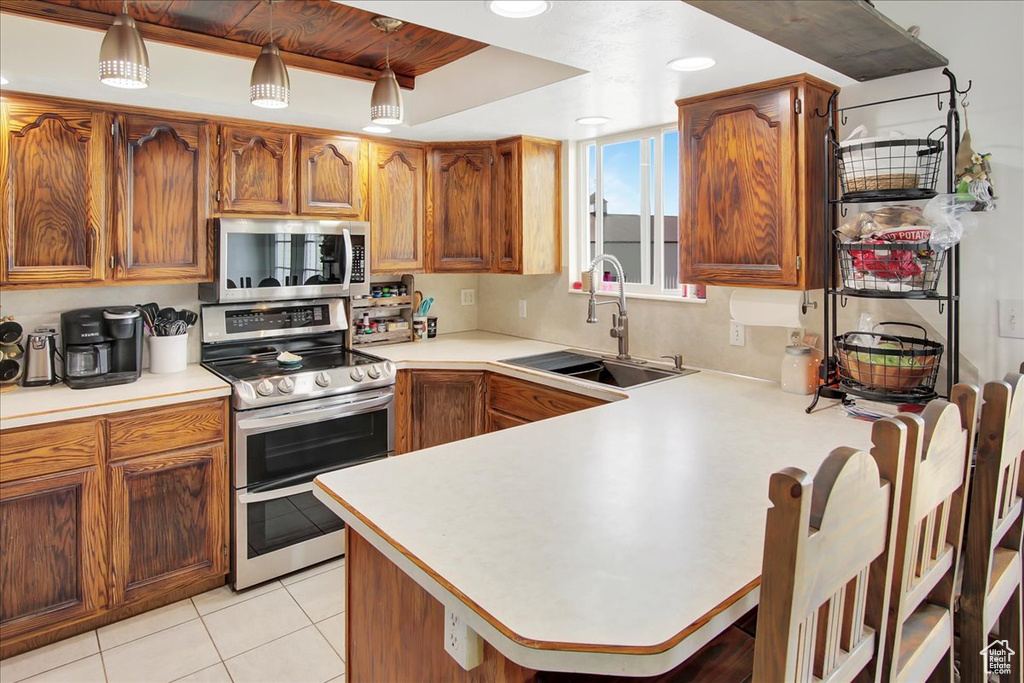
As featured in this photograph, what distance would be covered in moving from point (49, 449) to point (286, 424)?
2.74 ft

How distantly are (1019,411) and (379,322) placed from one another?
119 inches

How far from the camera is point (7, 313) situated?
266cm

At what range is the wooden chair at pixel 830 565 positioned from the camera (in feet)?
2.47

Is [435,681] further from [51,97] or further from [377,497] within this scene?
[51,97]

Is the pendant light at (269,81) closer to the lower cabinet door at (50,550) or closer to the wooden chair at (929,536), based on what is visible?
the wooden chair at (929,536)

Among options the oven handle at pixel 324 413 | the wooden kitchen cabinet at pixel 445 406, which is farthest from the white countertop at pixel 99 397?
the wooden kitchen cabinet at pixel 445 406

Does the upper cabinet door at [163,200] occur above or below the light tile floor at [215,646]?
above

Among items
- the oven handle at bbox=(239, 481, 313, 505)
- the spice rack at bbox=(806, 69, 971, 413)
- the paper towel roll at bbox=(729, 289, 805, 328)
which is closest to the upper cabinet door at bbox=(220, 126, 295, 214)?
the oven handle at bbox=(239, 481, 313, 505)

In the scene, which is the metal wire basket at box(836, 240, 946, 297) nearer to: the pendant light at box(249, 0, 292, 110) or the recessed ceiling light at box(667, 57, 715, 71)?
the recessed ceiling light at box(667, 57, 715, 71)

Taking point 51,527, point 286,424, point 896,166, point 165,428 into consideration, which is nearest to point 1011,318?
point 896,166

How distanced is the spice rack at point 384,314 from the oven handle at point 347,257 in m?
0.20

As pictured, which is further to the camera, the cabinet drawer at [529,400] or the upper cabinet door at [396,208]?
the upper cabinet door at [396,208]

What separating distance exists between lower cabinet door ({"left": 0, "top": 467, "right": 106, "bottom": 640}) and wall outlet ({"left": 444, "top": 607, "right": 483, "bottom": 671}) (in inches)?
77.1

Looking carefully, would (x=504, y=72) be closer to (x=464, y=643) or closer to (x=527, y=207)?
(x=527, y=207)
